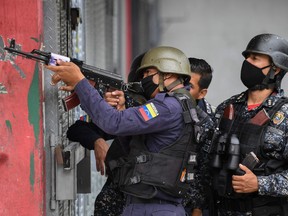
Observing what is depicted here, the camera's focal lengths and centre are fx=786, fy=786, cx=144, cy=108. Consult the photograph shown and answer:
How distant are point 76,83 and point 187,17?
1620 cm

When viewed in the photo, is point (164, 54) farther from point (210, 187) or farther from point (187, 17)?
point (187, 17)

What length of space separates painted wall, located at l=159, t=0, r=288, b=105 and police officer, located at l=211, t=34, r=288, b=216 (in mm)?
12300

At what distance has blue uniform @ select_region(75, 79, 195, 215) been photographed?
4.48 m

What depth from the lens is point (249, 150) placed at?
498 cm

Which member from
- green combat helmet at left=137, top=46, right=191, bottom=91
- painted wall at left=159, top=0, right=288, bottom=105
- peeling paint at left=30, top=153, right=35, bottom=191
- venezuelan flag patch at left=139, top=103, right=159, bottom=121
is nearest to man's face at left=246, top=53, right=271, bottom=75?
green combat helmet at left=137, top=46, right=191, bottom=91

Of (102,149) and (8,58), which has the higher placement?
(8,58)

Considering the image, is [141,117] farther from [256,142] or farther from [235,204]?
[235,204]

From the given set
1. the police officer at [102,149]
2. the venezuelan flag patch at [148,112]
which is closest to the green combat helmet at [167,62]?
the venezuelan flag patch at [148,112]

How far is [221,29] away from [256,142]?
1477 cm

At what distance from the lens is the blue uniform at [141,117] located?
176 inches

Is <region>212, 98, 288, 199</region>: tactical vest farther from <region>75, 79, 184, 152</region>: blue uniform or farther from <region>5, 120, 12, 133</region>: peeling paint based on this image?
<region>5, 120, 12, 133</region>: peeling paint

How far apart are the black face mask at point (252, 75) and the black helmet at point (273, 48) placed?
11 cm

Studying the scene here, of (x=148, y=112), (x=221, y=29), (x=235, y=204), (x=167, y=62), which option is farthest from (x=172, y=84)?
(x=221, y=29)

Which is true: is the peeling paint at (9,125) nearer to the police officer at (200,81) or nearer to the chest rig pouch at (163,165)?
the chest rig pouch at (163,165)
